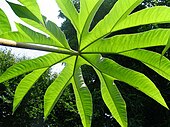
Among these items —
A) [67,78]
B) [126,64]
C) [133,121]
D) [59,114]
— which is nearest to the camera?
[67,78]

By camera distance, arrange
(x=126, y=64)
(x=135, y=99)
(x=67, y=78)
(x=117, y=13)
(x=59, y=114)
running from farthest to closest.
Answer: (x=59, y=114)
(x=126, y=64)
(x=135, y=99)
(x=67, y=78)
(x=117, y=13)

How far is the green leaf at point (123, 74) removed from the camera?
0.63 meters

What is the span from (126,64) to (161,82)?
1.47 metres

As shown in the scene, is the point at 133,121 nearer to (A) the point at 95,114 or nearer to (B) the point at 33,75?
(A) the point at 95,114

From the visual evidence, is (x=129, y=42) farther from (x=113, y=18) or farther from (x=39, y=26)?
(x=39, y=26)

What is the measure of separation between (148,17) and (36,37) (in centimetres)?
18

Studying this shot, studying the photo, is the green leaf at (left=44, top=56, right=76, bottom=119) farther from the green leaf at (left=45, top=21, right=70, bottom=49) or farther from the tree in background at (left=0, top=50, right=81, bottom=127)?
the tree in background at (left=0, top=50, right=81, bottom=127)

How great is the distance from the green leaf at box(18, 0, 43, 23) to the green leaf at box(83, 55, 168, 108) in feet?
0.34

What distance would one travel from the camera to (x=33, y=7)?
0.59 metres

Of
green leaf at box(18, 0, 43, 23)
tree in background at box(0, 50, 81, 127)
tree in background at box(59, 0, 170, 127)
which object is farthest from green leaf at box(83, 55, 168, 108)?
tree in background at box(0, 50, 81, 127)

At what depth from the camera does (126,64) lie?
535 inches

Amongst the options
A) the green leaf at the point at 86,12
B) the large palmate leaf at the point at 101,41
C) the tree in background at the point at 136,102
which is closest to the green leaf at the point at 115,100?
the large palmate leaf at the point at 101,41

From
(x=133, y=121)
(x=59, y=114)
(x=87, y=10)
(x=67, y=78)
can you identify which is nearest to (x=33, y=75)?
(x=67, y=78)

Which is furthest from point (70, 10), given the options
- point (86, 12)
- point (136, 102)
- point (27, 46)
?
point (136, 102)
